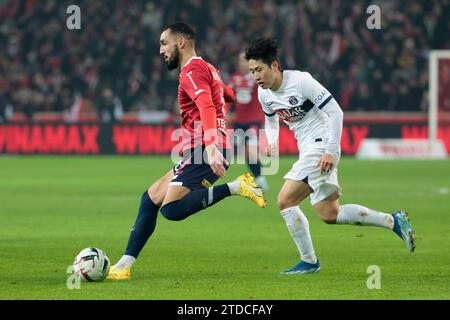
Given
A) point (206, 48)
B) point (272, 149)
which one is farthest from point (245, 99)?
point (206, 48)

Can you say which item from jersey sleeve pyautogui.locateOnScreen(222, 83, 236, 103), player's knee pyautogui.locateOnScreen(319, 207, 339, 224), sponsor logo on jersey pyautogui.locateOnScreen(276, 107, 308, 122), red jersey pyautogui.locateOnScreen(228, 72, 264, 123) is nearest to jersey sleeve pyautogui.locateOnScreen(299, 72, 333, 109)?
sponsor logo on jersey pyautogui.locateOnScreen(276, 107, 308, 122)

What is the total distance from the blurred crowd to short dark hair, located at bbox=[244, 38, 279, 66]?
19.2 m

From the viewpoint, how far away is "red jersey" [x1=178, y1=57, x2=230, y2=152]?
812 centimetres

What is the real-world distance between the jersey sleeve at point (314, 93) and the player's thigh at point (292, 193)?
0.66 m

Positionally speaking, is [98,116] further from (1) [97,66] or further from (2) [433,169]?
(2) [433,169]

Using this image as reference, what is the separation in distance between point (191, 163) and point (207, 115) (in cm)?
50

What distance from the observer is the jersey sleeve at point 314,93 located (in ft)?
28.0

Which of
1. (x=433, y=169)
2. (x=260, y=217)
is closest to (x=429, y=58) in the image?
(x=433, y=169)

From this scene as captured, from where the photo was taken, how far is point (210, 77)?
836 centimetres

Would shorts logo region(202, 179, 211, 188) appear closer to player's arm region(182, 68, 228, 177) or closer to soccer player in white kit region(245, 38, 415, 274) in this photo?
player's arm region(182, 68, 228, 177)

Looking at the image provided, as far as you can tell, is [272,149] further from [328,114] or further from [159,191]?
[159,191]

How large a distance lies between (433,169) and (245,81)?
21.0 ft

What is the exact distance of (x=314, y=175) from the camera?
341 inches

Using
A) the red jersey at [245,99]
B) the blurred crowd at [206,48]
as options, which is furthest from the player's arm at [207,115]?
the blurred crowd at [206,48]
